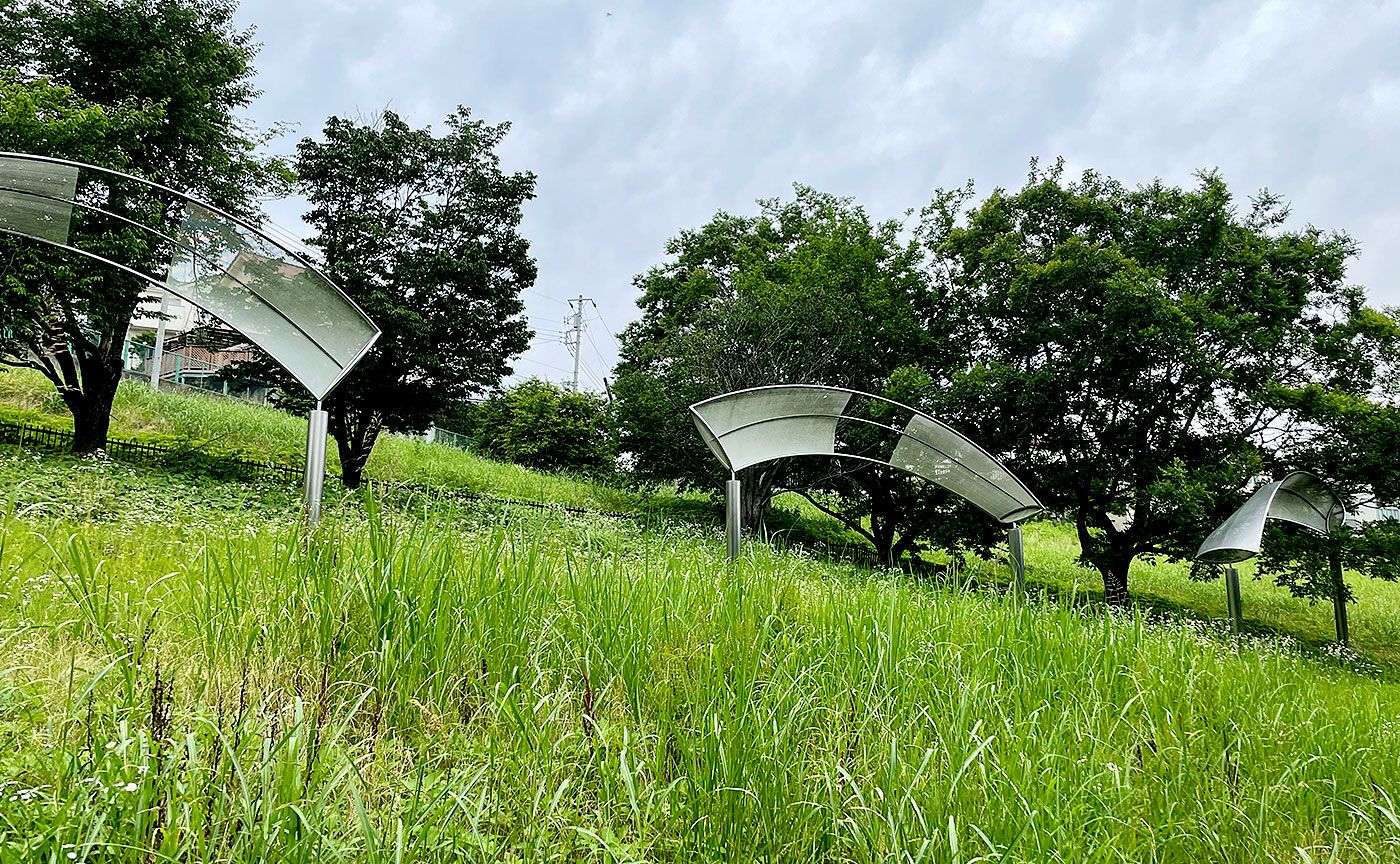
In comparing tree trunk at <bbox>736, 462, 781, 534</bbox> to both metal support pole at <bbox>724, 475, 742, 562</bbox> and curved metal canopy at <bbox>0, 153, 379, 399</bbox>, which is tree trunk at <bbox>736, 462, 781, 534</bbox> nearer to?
metal support pole at <bbox>724, 475, 742, 562</bbox>

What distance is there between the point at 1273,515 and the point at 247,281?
12.7 metres

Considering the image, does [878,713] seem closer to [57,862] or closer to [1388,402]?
[57,862]

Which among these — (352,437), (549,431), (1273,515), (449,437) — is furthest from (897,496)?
(449,437)

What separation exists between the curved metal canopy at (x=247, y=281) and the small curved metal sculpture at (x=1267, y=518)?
10356 millimetres

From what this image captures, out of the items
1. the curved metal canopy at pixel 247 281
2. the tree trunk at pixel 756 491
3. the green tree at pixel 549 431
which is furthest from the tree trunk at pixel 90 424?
the tree trunk at pixel 756 491

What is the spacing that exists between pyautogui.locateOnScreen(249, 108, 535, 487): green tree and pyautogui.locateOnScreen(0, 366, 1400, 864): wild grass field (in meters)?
9.83

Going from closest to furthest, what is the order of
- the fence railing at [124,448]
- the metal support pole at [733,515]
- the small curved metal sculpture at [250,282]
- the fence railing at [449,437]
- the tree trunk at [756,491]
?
1. the small curved metal sculpture at [250,282]
2. the metal support pole at [733,515]
3. the fence railing at [124,448]
4. the tree trunk at [756,491]
5. the fence railing at [449,437]

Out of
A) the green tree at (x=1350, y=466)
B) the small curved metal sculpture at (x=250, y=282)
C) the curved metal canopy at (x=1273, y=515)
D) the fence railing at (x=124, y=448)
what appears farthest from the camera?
the fence railing at (x=124, y=448)

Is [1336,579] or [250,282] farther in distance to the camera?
[1336,579]

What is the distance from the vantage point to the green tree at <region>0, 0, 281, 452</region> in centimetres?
1055

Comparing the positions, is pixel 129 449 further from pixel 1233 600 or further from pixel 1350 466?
pixel 1350 466

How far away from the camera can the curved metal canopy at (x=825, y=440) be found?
8875 mm

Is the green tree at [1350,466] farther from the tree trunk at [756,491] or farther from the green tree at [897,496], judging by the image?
the tree trunk at [756,491]

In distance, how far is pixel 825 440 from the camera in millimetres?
10047
